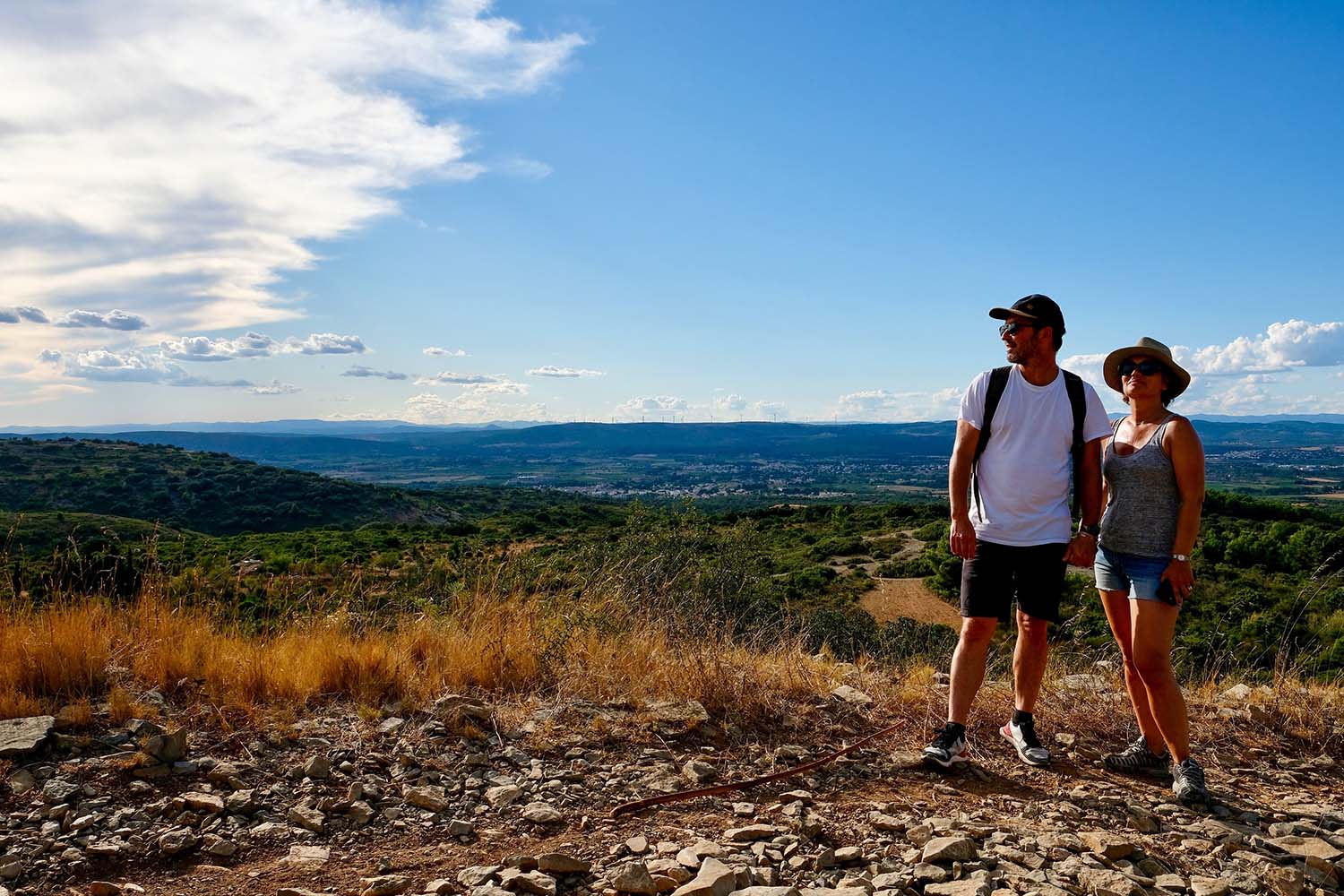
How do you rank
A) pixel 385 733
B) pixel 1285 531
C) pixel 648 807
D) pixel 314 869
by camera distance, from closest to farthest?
pixel 314 869
pixel 648 807
pixel 385 733
pixel 1285 531

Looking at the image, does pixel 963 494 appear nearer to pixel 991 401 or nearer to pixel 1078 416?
pixel 991 401

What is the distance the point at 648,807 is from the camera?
3381 millimetres

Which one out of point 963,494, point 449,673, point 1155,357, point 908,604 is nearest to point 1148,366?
point 1155,357

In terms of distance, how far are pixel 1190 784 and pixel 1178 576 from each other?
3.08 feet

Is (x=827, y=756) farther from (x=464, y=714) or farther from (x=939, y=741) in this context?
(x=464, y=714)

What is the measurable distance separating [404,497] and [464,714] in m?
64.8

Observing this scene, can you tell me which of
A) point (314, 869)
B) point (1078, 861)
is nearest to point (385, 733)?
point (314, 869)

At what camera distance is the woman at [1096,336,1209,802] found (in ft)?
11.7

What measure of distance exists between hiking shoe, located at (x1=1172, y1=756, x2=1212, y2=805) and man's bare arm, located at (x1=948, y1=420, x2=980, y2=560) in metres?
1.32

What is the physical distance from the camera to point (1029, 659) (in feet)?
13.3

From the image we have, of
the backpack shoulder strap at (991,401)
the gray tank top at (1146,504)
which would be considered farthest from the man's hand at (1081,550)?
the backpack shoulder strap at (991,401)

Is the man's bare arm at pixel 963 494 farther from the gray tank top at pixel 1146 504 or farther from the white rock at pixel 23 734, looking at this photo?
the white rock at pixel 23 734

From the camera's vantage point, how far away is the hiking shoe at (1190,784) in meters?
3.51

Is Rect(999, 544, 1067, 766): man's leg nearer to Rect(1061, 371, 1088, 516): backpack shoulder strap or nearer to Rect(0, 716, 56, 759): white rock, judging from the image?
Rect(1061, 371, 1088, 516): backpack shoulder strap
